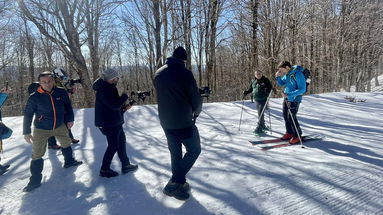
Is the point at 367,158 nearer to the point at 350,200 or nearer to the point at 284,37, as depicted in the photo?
the point at 350,200

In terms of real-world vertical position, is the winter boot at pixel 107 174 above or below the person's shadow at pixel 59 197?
above

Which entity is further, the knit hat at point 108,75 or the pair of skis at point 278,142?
the pair of skis at point 278,142

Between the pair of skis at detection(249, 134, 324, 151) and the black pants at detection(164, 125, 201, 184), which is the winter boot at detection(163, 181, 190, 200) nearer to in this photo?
the black pants at detection(164, 125, 201, 184)

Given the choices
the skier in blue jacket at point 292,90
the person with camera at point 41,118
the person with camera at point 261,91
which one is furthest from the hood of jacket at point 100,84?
the person with camera at point 261,91

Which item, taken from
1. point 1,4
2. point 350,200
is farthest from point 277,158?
point 1,4

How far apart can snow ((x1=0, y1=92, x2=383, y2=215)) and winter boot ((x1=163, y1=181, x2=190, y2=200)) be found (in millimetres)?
66

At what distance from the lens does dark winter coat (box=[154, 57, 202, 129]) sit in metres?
2.50

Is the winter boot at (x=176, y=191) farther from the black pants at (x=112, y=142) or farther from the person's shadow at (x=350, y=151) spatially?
the person's shadow at (x=350, y=151)

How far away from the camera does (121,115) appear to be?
3385mm

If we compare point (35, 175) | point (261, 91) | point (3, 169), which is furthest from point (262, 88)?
point (3, 169)

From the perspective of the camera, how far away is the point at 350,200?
250 centimetres

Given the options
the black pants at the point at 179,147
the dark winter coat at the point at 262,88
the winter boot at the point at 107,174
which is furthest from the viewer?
the dark winter coat at the point at 262,88

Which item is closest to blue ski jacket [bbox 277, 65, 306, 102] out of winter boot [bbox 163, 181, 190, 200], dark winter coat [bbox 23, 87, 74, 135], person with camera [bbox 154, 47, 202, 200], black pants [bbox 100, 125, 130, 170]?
person with camera [bbox 154, 47, 202, 200]

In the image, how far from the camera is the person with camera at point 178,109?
2518mm
